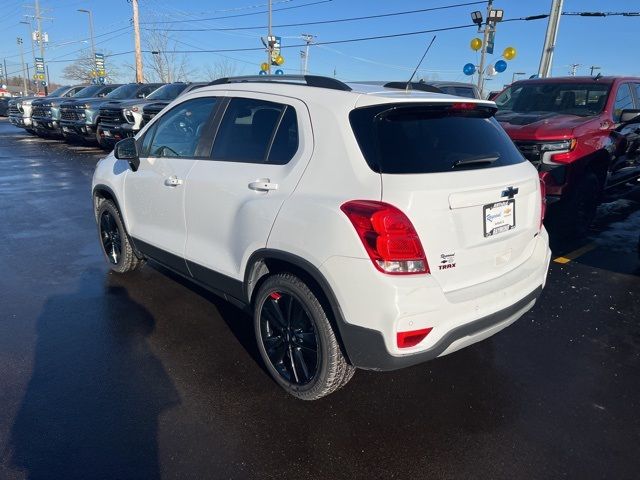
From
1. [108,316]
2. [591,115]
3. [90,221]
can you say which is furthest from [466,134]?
[90,221]

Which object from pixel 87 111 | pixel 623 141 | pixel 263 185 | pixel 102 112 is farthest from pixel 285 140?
pixel 87 111

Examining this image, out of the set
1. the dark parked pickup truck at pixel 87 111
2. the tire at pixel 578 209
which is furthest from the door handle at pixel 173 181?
the dark parked pickup truck at pixel 87 111

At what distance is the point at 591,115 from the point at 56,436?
6857 millimetres

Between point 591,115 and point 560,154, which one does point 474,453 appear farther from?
point 591,115

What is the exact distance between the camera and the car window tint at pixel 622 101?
6547 mm

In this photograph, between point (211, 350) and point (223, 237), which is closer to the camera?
point (223, 237)

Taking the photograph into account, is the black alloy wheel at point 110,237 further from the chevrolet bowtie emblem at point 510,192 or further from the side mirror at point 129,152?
the chevrolet bowtie emblem at point 510,192

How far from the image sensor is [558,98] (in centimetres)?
699

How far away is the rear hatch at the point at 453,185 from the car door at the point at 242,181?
465mm

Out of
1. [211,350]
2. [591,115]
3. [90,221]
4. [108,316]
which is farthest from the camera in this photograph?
[90,221]

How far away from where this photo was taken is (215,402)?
288cm

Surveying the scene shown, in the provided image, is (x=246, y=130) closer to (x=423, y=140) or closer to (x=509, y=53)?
(x=423, y=140)

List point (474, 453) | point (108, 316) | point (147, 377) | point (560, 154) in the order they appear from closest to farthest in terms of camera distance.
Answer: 1. point (474, 453)
2. point (147, 377)
3. point (108, 316)
4. point (560, 154)

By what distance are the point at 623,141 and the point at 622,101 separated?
1.87 ft
